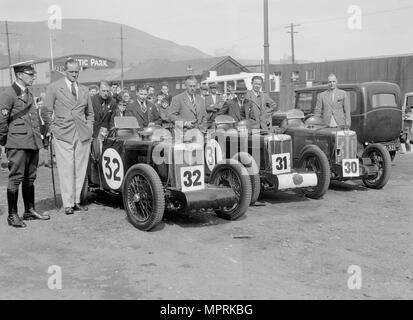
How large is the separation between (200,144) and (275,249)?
1643 millimetres

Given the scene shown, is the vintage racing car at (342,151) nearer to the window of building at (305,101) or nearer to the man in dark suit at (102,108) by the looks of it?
the window of building at (305,101)

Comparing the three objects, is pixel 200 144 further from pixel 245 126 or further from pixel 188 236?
pixel 245 126

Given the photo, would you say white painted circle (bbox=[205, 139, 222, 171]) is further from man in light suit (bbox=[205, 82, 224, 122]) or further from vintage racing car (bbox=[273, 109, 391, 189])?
man in light suit (bbox=[205, 82, 224, 122])

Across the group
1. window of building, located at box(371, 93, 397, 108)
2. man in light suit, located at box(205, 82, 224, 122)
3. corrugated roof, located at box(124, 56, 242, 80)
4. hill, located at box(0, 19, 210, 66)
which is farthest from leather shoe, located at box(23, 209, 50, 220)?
hill, located at box(0, 19, 210, 66)

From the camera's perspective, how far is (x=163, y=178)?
5.81 m

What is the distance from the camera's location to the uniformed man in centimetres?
554

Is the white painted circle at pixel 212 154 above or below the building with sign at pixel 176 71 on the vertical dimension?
below

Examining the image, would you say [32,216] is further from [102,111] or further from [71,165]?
[102,111]

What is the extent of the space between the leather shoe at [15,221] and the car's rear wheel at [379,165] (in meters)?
5.42

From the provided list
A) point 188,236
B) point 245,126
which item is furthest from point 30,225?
point 245,126

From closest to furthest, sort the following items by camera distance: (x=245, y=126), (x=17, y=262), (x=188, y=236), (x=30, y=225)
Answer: (x=17, y=262) < (x=188, y=236) < (x=30, y=225) < (x=245, y=126)

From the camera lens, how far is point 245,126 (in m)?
7.54

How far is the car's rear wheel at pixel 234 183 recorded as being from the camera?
5840mm

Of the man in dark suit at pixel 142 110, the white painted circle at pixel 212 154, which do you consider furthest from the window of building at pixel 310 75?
the white painted circle at pixel 212 154
